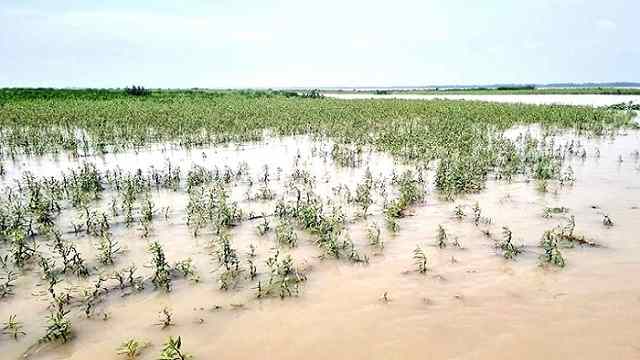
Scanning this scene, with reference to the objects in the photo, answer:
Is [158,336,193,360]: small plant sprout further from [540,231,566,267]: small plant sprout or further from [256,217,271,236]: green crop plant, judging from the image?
[540,231,566,267]: small plant sprout

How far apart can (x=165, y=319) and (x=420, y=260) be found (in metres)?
3.06

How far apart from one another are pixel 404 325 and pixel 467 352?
66cm

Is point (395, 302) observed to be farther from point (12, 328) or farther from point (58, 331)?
point (12, 328)

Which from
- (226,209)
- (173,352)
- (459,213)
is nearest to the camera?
(173,352)

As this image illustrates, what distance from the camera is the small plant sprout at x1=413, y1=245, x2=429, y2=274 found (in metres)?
6.13

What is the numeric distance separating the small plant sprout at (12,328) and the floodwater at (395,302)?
0.08m

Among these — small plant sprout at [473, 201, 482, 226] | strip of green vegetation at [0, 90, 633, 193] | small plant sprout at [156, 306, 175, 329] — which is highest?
strip of green vegetation at [0, 90, 633, 193]

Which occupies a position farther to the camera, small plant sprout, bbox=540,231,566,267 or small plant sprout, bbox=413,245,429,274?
small plant sprout, bbox=540,231,566,267

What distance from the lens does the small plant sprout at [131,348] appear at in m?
4.46

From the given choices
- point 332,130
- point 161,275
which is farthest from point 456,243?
point 332,130

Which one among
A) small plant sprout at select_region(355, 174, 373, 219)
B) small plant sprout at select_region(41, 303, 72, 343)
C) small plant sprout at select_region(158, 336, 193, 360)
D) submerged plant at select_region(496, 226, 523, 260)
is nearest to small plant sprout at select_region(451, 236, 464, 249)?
submerged plant at select_region(496, 226, 523, 260)

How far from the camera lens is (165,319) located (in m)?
5.09

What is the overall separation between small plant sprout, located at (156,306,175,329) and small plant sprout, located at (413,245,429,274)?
2859 millimetres

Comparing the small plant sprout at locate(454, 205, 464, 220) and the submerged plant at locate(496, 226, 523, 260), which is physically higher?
the small plant sprout at locate(454, 205, 464, 220)
